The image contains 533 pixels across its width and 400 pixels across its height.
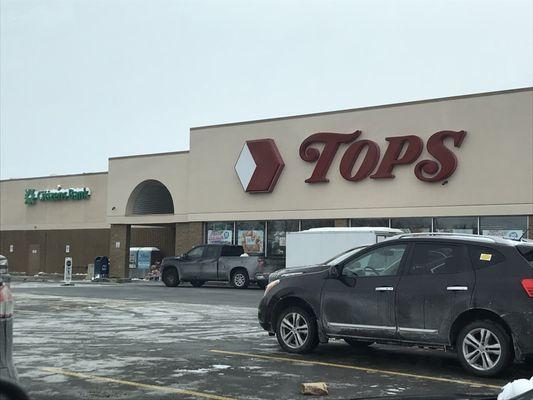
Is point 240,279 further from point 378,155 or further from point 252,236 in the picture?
point 378,155

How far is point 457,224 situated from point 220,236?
11549mm

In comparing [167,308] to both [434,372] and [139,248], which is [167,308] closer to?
[434,372]

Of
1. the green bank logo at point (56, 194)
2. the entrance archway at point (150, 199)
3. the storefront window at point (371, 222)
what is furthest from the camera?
the green bank logo at point (56, 194)

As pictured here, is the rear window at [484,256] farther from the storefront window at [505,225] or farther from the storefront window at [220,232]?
the storefront window at [220,232]

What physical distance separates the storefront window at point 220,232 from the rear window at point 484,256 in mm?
Result: 23383

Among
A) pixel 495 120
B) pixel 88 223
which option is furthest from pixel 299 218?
pixel 88 223

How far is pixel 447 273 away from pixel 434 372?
1253 mm

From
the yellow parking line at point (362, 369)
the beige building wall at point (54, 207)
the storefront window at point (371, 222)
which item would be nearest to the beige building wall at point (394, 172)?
the storefront window at point (371, 222)

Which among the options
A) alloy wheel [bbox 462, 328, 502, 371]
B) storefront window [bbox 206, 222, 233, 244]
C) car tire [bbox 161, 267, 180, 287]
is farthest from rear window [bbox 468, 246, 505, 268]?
storefront window [bbox 206, 222, 233, 244]

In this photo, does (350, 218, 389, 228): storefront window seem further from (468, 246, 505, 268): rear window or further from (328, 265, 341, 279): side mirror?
(468, 246, 505, 268): rear window

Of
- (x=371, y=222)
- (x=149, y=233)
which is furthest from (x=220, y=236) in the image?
(x=149, y=233)

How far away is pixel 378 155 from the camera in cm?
2683

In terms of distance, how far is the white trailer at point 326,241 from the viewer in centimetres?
2077

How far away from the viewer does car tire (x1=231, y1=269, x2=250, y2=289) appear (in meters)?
26.0
